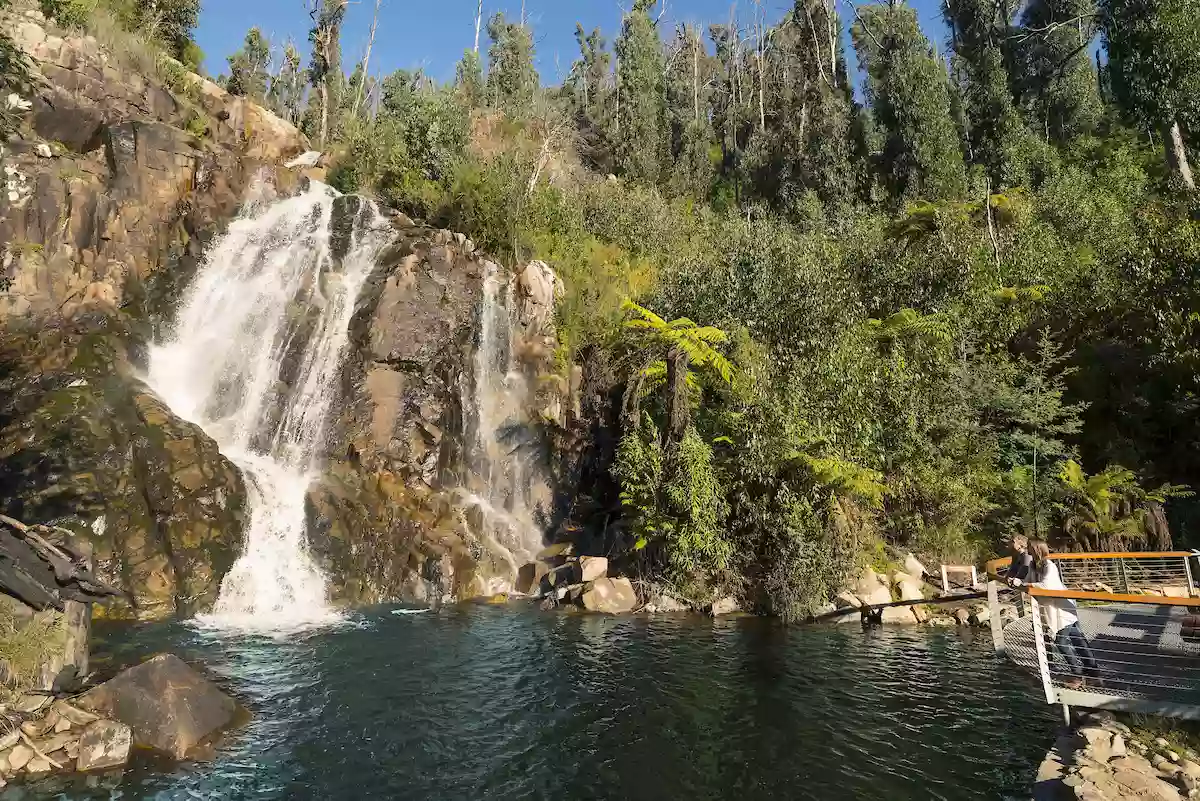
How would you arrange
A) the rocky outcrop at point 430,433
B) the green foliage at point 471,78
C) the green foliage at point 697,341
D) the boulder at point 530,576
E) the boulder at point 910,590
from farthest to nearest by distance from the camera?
1. the green foliage at point 471,78
2. the boulder at point 530,576
3. the rocky outcrop at point 430,433
4. the green foliage at point 697,341
5. the boulder at point 910,590

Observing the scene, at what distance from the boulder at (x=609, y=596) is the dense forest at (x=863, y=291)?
88 cm

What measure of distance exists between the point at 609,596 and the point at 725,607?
271 centimetres

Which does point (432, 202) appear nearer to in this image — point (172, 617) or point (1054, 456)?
point (172, 617)

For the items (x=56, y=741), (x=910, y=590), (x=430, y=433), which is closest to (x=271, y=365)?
(x=430, y=433)

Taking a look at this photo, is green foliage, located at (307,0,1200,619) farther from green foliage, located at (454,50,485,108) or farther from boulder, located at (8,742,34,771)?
boulder, located at (8,742,34,771)

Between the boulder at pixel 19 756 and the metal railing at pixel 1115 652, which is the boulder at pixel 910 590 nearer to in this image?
the metal railing at pixel 1115 652

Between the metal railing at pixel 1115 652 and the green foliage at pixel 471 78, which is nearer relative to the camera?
the metal railing at pixel 1115 652

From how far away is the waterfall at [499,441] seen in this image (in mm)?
19828

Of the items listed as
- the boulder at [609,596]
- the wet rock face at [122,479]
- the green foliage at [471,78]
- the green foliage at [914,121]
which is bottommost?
the boulder at [609,596]

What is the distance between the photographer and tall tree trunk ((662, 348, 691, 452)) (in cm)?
1652

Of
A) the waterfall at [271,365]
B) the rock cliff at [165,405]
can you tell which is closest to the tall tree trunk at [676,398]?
the rock cliff at [165,405]

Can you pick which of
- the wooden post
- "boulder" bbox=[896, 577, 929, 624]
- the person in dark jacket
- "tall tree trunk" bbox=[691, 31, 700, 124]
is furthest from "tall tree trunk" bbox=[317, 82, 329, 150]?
the wooden post

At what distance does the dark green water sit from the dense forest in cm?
374

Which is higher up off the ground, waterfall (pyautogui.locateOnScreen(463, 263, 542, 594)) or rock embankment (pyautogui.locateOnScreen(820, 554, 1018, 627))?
waterfall (pyautogui.locateOnScreen(463, 263, 542, 594))
